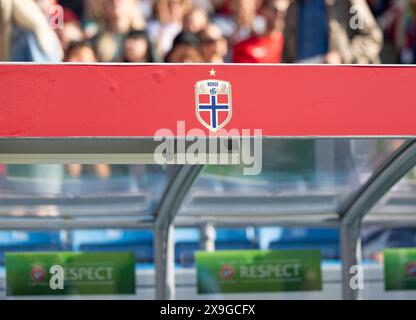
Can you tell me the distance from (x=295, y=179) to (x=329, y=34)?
0.87 m

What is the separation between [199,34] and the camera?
4.87 meters

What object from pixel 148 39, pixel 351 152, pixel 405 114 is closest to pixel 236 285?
pixel 351 152

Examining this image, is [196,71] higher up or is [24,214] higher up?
[196,71]

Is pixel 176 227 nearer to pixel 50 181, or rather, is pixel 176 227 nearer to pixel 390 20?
pixel 50 181

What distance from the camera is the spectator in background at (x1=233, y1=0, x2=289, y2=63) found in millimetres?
4926

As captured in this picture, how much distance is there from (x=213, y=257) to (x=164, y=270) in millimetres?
300

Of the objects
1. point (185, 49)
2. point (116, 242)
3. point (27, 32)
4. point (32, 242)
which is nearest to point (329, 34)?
point (185, 49)

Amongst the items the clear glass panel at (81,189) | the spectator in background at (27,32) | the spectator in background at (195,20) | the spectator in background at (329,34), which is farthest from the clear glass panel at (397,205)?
the spectator in background at (27,32)

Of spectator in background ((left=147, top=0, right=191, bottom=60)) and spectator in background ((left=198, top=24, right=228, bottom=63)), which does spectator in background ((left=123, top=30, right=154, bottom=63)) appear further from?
spectator in background ((left=147, top=0, right=191, bottom=60))

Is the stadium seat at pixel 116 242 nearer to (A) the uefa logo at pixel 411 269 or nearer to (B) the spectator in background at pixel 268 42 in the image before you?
(B) the spectator in background at pixel 268 42

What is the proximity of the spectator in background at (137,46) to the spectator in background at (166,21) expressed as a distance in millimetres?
511

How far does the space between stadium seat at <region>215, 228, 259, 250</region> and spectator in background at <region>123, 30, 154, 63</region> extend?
1.24 metres

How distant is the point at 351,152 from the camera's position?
4.64m

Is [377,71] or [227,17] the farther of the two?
[227,17]
